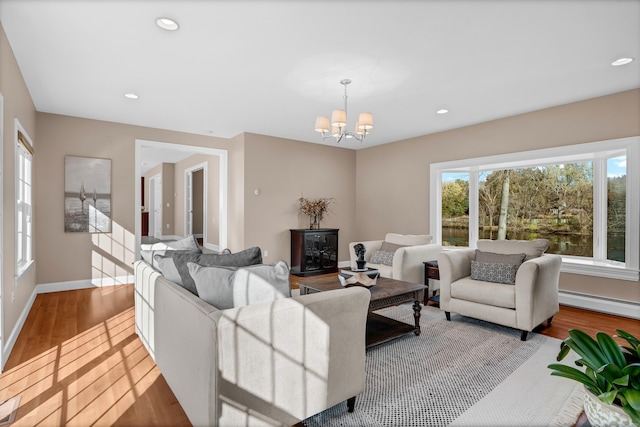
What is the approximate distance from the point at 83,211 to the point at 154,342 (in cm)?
364

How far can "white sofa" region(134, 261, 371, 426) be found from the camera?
1476 millimetres

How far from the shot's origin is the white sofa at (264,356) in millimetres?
1476

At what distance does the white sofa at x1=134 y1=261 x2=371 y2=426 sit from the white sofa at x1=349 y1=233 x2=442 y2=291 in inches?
100

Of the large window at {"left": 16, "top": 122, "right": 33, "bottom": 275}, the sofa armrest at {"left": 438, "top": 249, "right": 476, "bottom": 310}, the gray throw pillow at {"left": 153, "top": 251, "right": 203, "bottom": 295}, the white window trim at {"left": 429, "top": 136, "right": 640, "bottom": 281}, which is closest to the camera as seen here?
the gray throw pillow at {"left": 153, "top": 251, "right": 203, "bottom": 295}

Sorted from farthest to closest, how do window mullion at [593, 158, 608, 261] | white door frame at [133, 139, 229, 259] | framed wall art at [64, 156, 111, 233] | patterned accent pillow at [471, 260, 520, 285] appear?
white door frame at [133, 139, 229, 259]
framed wall art at [64, 156, 111, 233]
window mullion at [593, 158, 608, 261]
patterned accent pillow at [471, 260, 520, 285]

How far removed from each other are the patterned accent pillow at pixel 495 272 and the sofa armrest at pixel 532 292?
235 mm

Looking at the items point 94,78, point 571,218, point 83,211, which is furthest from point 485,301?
point 83,211

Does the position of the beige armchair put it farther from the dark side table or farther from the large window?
the large window

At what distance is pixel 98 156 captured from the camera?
5195mm

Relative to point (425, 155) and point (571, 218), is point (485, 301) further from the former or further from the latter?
point (425, 155)

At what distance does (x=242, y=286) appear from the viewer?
5.83 ft

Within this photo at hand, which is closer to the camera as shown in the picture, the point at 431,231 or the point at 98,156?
the point at 98,156

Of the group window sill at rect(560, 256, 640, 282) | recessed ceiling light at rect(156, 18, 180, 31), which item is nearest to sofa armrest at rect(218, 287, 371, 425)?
recessed ceiling light at rect(156, 18, 180, 31)

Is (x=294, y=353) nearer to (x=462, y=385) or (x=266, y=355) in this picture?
(x=266, y=355)
